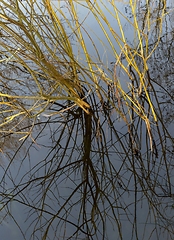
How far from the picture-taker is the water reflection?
1.01 m

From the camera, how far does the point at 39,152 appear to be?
4.82ft

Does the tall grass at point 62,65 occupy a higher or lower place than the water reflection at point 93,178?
higher

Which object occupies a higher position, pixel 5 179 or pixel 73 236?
pixel 5 179

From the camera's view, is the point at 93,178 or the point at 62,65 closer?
the point at 93,178

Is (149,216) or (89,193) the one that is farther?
(89,193)

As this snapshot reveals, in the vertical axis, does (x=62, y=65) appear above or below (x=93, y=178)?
above

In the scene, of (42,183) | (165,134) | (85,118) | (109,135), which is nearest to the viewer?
(42,183)

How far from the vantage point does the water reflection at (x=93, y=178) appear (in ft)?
3.31

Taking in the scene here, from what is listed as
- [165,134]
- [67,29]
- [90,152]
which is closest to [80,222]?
[90,152]

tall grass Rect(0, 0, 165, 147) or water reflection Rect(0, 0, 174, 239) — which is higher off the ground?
tall grass Rect(0, 0, 165, 147)

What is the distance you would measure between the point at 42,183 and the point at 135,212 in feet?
1.75

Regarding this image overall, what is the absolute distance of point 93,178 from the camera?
48.6 inches

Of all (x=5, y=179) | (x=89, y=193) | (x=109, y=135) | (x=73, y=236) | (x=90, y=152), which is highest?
(x=109, y=135)

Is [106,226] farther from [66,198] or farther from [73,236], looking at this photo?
[66,198]
